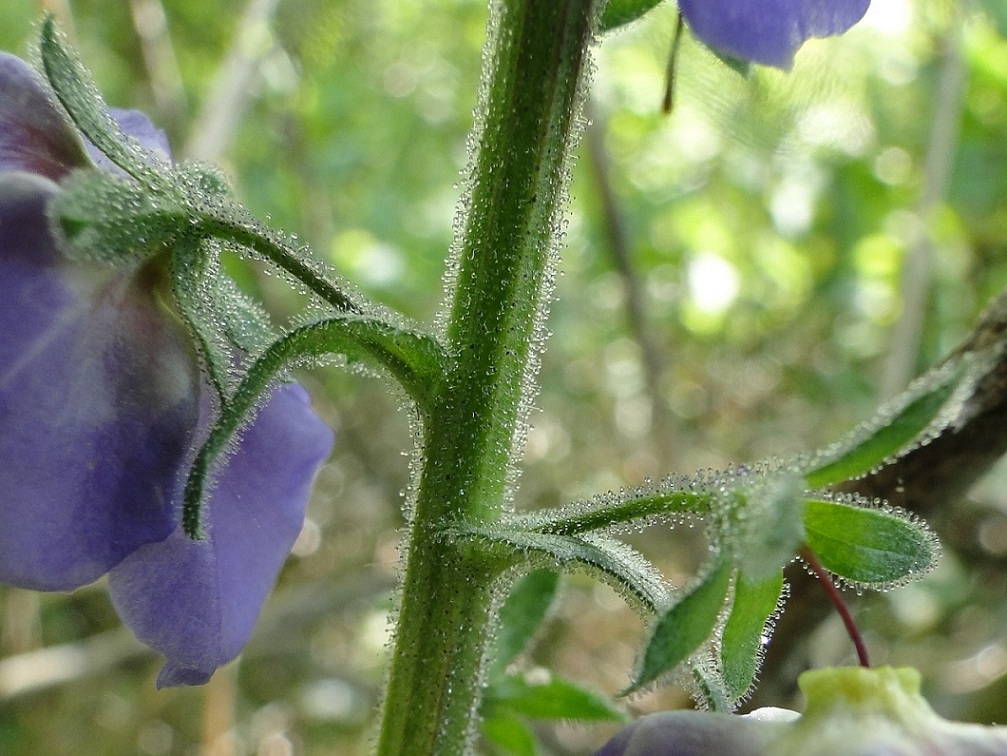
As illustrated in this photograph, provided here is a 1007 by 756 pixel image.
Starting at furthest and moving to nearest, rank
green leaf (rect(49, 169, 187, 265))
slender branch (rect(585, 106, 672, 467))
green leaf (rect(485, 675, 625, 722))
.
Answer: slender branch (rect(585, 106, 672, 467))
green leaf (rect(485, 675, 625, 722))
green leaf (rect(49, 169, 187, 265))

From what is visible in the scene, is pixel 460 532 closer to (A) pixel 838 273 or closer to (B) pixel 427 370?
(B) pixel 427 370

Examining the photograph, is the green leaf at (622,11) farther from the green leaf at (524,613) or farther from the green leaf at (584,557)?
the green leaf at (524,613)

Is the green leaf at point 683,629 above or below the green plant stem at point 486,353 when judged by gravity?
below

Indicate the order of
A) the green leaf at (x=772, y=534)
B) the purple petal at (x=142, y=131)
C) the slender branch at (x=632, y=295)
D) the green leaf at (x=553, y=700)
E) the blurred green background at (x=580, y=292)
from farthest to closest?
the blurred green background at (x=580, y=292) < the slender branch at (x=632, y=295) < the green leaf at (x=553, y=700) < the purple petal at (x=142, y=131) < the green leaf at (x=772, y=534)

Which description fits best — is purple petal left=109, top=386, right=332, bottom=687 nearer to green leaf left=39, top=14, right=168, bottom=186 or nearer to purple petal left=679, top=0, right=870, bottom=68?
green leaf left=39, top=14, right=168, bottom=186

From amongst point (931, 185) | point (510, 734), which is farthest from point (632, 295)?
point (510, 734)

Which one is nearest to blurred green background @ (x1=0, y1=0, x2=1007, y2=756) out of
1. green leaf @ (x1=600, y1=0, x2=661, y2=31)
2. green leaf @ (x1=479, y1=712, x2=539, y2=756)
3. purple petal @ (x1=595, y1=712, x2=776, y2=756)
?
green leaf @ (x1=479, y1=712, x2=539, y2=756)

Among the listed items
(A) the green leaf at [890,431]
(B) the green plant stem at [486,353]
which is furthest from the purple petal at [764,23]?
(A) the green leaf at [890,431]
